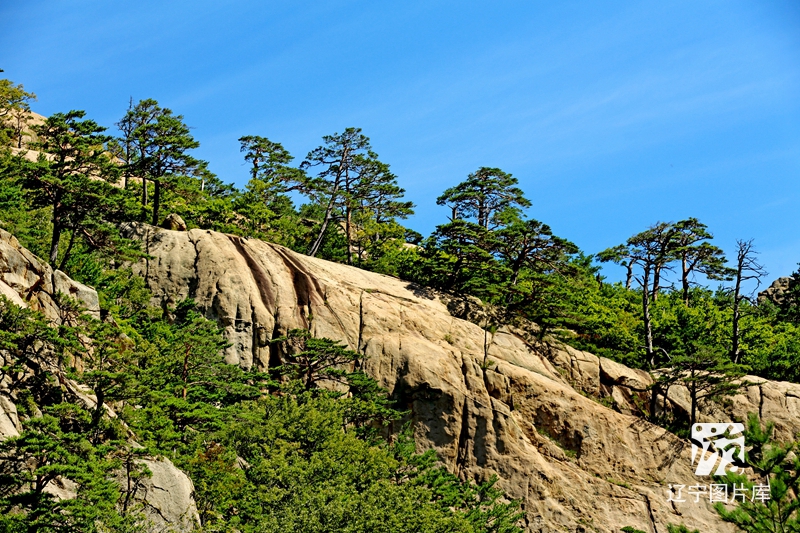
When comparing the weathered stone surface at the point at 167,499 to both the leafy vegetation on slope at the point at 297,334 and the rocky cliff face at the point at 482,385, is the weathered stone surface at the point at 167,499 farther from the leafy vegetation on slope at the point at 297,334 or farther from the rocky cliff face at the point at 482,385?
the rocky cliff face at the point at 482,385

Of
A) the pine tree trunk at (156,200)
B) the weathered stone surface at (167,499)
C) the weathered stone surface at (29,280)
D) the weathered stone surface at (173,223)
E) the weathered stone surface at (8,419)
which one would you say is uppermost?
the pine tree trunk at (156,200)

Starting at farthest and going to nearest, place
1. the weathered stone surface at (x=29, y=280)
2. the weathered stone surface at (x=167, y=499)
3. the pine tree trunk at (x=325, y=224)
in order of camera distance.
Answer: the pine tree trunk at (x=325, y=224) < the weathered stone surface at (x=29, y=280) < the weathered stone surface at (x=167, y=499)

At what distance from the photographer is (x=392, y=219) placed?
63.1 metres

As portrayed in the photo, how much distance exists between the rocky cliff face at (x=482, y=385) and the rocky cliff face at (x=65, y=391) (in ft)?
31.2

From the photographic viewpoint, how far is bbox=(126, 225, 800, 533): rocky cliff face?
40812 mm

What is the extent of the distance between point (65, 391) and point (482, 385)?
22.4m

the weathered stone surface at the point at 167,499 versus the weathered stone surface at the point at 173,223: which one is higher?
the weathered stone surface at the point at 173,223

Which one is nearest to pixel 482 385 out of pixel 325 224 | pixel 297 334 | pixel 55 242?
pixel 297 334

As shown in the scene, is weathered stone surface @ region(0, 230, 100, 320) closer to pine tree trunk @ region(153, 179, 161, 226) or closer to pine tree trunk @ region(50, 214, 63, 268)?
pine tree trunk @ region(50, 214, 63, 268)

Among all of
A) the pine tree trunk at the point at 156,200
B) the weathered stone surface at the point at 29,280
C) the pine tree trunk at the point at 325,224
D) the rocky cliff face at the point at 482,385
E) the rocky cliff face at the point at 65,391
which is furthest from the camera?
the pine tree trunk at the point at 325,224

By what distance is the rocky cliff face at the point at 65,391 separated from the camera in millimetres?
25375

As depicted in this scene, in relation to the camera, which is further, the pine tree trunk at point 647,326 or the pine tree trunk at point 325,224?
the pine tree trunk at point 325,224

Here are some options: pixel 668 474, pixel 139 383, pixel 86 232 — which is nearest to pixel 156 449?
pixel 139 383

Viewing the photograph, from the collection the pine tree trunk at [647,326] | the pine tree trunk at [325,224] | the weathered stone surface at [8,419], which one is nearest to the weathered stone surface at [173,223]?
the pine tree trunk at [325,224]
